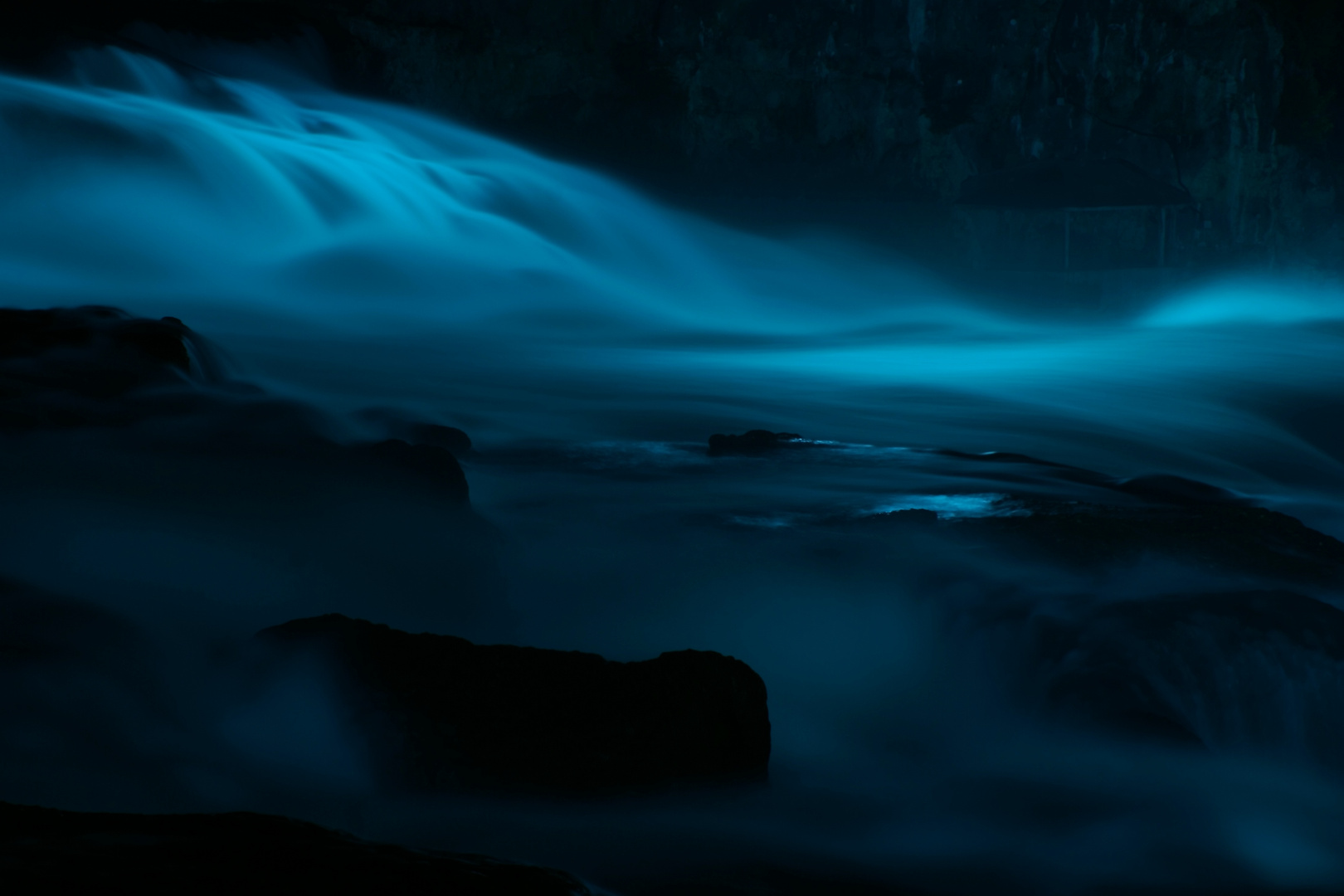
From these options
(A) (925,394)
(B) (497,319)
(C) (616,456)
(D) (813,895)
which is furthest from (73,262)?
(D) (813,895)

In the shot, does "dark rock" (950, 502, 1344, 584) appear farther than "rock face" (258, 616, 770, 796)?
Yes

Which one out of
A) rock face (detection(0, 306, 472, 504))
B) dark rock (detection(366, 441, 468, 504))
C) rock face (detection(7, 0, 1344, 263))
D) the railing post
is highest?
rock face (detection(7, 0, 1344, 263))

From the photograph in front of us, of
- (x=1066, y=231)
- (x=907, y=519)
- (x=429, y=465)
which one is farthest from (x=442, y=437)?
(x=1066, y=231)

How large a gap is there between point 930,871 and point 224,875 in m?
1.30

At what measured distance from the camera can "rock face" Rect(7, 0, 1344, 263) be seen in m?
12.6

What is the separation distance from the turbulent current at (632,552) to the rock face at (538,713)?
0.07 m

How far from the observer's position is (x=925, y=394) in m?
6.94

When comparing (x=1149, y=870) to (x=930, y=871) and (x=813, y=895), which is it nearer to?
(x=930, y=871)

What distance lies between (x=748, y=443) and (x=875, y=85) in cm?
1015

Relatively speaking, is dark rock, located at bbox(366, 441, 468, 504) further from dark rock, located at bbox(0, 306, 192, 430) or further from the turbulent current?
dark rock, located at bbox(0, 306, 192, 430)

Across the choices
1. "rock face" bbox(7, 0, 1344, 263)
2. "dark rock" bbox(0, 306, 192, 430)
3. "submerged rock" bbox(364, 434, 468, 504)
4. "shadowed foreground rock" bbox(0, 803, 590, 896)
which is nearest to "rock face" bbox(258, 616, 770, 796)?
"shadowed foreground rock" bbox(0, 803, 590, 896)

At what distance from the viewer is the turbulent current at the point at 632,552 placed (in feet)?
7.86

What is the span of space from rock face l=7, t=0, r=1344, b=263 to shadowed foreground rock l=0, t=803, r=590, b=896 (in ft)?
36.4

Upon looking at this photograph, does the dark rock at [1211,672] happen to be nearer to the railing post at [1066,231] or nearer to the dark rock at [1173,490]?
the dark rock at [1173,490]
